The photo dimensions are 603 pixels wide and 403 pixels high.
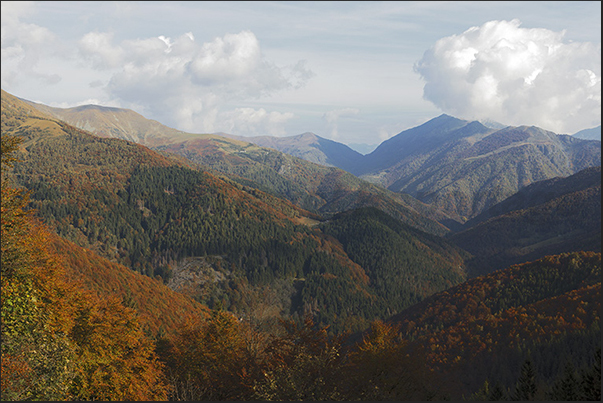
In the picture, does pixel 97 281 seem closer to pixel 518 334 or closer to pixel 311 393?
pixel 311 393

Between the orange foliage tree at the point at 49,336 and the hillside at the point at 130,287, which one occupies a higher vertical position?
the orange foliage tree at the point at 49,336

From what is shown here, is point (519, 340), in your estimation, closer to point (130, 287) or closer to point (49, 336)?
point (130, 287)

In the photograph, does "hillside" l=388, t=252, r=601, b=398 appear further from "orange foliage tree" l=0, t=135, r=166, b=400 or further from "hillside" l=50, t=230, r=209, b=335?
"orange foliage tree" l=0, t=135, r=166, b=400

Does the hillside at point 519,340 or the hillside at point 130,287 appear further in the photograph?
the hillside at point 130,287

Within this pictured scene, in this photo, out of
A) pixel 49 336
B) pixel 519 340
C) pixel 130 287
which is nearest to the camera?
pixel 49 336

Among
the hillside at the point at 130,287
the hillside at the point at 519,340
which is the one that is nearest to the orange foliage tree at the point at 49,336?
the hillside at the point at 519,340

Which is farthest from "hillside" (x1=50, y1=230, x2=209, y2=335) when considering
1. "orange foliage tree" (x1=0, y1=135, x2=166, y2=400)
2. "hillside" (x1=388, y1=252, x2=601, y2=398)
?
"orange foliage tree" (x1=0, y1=135, x2=166, y2=400)

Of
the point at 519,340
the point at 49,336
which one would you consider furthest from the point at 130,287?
the point at 519,340

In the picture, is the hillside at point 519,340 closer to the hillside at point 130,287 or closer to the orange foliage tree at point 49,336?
the hillside at point 130,287

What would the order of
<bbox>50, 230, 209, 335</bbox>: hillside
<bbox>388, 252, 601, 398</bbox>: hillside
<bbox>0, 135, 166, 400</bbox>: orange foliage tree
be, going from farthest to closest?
1. <bbox>50, 230, 209, 335</bbox>: hillside
2. <bbox>388, 252, 601, 398</bbox>: hillside
3. <bbox>0, 135, 166, 400</bbox>: orange foliage tree

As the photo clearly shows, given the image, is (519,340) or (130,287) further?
(130,287)

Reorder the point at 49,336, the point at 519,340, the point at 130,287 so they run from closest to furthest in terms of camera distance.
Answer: the point at 49,336 → the point at 519,340 → the point at 130,287

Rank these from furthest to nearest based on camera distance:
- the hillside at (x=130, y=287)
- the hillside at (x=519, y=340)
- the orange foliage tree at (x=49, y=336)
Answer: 1. the hillside at (x=130, y=287)
2. the hillside at (x=519, y=340)
3. the orange foliage tree at (x=49, y=336)
